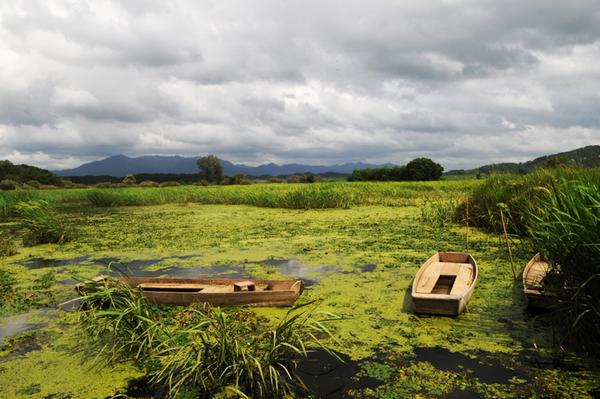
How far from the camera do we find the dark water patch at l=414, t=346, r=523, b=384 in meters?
A: 3.64

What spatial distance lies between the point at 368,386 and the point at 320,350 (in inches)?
35.3

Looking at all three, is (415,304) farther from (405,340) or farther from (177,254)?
(177,254)

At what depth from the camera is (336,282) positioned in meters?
6.77

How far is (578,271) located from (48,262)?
10153mm

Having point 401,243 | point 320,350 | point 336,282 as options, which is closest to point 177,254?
point 336,282

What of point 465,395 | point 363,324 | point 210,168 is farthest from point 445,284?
point 210,168

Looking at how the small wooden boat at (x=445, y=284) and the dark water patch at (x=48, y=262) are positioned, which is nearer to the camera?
the small wooden boat at (x=445, y=284)

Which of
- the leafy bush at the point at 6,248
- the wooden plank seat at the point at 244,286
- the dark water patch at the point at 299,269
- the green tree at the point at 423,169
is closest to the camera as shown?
the wooden plank seat at the point at 244,286

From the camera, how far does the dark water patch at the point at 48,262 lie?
8.90 metres

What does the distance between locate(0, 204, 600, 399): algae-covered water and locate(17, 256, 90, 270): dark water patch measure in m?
0.05

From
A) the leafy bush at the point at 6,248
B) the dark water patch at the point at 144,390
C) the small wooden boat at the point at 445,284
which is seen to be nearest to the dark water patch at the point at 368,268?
the small wooden boat at the point at 445,284

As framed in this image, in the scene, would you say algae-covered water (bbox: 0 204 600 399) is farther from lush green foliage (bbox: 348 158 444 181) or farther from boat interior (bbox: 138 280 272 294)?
lush green foliage (bbox: 348 158 444 181)

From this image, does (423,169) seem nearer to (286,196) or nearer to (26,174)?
(286,196)

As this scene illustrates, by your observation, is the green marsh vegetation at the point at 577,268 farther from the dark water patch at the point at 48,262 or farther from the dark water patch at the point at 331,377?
the dark water patch at the point at 48,262
